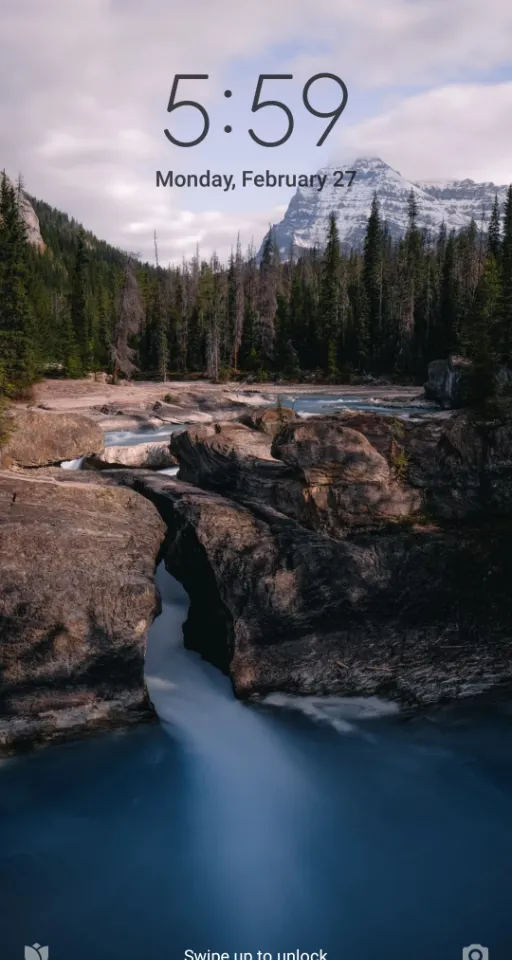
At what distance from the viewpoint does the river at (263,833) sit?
671 centimetres

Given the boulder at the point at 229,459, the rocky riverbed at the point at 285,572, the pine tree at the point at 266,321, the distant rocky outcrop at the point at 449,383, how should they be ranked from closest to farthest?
the rocky riverbed at the point at 285,572 < the boulder at the point at 229,459 < the distant rocky outcrop at the point at 449,383 < the pine tree at the point at 266,321

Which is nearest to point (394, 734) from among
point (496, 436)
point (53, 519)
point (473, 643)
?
point (473, 643)

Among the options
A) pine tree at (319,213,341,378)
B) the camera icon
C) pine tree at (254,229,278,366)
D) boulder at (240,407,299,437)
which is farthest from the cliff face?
pine tree at (254,229,278,366)

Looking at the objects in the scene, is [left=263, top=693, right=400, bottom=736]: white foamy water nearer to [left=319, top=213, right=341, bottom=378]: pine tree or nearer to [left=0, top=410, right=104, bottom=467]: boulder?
[left=0, top=410, right=104, bottom=467]: boulder

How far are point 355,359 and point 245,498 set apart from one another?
57.4 m

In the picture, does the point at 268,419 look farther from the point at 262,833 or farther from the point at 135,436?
the point at 135,436

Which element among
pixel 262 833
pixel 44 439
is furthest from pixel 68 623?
pixel 44 439

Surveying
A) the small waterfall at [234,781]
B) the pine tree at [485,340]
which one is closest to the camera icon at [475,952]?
the small waterfall at [234,781]

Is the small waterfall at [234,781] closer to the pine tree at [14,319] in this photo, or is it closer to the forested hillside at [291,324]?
the pine tree at [14,319]

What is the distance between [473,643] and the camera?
9273 millimetres

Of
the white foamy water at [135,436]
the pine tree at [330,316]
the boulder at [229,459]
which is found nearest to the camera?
the boulder at [229,459]

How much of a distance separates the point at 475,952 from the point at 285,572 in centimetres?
507

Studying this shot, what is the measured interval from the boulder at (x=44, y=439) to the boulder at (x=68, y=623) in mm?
4859

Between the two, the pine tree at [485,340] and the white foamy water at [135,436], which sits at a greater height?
the pine tree at [485,340]
